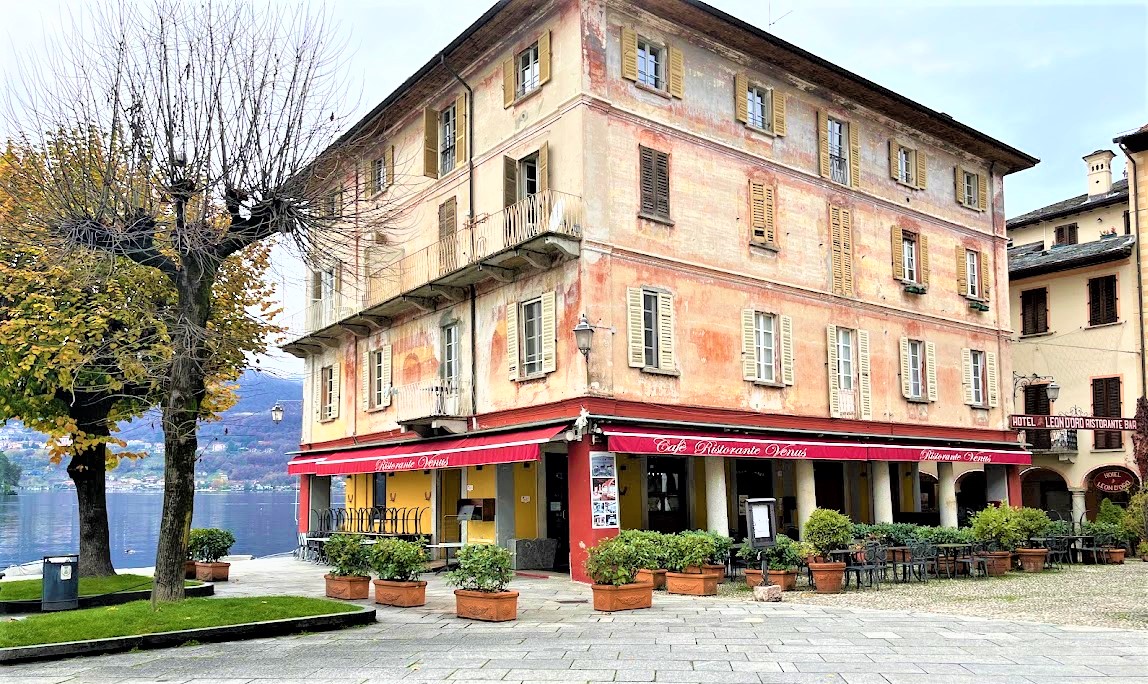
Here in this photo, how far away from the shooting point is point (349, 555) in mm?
16188

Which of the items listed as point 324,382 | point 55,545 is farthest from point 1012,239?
point 55,545

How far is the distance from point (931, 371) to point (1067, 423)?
4026mm

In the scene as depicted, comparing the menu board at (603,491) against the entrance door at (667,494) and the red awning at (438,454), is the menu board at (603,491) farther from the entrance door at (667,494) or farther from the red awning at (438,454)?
the entrance door at (667,494)

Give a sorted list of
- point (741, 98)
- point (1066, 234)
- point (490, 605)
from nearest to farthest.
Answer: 1. point (490, 605)
2. point (741, 98)
3. point (1066, 234)

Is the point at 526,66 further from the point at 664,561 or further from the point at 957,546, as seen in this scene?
the point at 957,546

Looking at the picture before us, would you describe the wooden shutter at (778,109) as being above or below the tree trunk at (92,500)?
above

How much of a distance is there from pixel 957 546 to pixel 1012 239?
25.5 metres

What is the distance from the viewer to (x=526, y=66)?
2209 cm

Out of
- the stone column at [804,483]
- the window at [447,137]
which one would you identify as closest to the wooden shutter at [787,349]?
the stone column at [804,483]

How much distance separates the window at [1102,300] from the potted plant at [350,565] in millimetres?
26893

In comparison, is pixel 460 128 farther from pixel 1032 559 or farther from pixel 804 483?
pixel 1032 559

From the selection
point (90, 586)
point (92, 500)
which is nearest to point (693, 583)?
point (90, 586)

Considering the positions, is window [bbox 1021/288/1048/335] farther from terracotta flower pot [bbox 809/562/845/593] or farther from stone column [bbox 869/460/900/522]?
terracotta flower pot [bbox 809/562/845/593]

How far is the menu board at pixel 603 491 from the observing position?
19.1 metres
